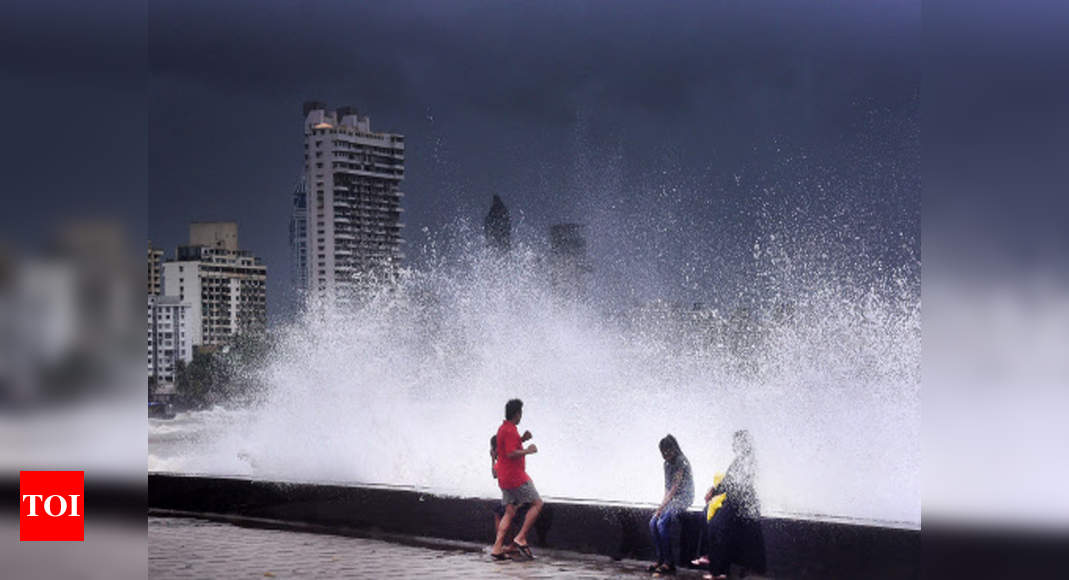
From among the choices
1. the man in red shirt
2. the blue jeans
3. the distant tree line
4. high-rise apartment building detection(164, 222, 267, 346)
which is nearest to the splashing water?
the distant tree line

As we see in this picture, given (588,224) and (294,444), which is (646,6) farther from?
(294,444)

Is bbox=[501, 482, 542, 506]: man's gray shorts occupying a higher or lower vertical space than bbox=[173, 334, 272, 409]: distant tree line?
lower

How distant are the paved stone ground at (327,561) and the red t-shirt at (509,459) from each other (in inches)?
17.9

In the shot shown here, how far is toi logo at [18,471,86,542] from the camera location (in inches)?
216

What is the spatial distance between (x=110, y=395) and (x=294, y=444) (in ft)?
23.4

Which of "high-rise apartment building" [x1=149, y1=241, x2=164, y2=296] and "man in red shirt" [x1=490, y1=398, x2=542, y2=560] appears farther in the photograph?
"high-rise apartment building" [x1=149, y1=241, x2=164, y2=296]

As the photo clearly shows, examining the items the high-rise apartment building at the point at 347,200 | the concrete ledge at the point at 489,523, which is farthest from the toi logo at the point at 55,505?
the high-rise apartment building at the point at 347,200

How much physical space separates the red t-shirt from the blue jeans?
0.92 metres

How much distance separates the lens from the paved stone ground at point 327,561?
6.97 metres

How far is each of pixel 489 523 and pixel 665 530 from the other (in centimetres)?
140

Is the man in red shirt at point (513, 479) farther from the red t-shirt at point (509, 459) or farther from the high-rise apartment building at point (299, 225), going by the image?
the high-rise apartment building at point (299, 225)

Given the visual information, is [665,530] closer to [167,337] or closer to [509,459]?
[509,459]

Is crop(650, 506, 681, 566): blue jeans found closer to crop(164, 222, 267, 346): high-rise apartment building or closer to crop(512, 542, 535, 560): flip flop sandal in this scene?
crop(512, 542, 535, 560): flip flop sandal

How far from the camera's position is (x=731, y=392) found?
10141 millimetres
